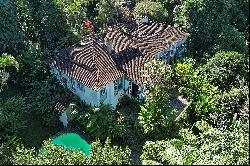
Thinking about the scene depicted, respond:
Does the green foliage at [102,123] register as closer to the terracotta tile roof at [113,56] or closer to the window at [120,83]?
the terracotta tile roof at [113,56]

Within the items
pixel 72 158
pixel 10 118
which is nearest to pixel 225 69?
pixel 10 118

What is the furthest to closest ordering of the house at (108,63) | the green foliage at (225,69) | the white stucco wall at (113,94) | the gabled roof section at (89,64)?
the green foliage at (225,69) < the white stucco wall at (113,94) < the house at (108,63) < the gabled roof section at (89,64)

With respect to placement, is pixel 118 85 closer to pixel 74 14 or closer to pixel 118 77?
pixel 118 77

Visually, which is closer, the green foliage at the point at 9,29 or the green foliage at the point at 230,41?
the green foliage at the point at 9,29

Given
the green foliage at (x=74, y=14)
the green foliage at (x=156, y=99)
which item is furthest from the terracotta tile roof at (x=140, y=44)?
the green foliage at (x=74, y=14)

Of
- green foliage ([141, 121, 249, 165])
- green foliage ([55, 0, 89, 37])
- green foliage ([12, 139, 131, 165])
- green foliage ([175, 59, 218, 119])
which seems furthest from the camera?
green foliage ([55, 0, 89, 37])

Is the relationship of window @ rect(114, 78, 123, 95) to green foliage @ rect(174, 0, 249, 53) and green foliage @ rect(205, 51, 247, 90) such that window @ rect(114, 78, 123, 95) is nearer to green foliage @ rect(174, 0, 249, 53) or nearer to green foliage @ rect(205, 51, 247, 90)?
green foliage @ rect(205, 51, 247, 90)

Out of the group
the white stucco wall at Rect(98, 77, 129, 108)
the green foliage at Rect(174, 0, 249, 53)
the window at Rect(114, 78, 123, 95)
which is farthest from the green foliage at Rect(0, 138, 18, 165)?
the green foliage at Rect(174, 0, 249, 53)
